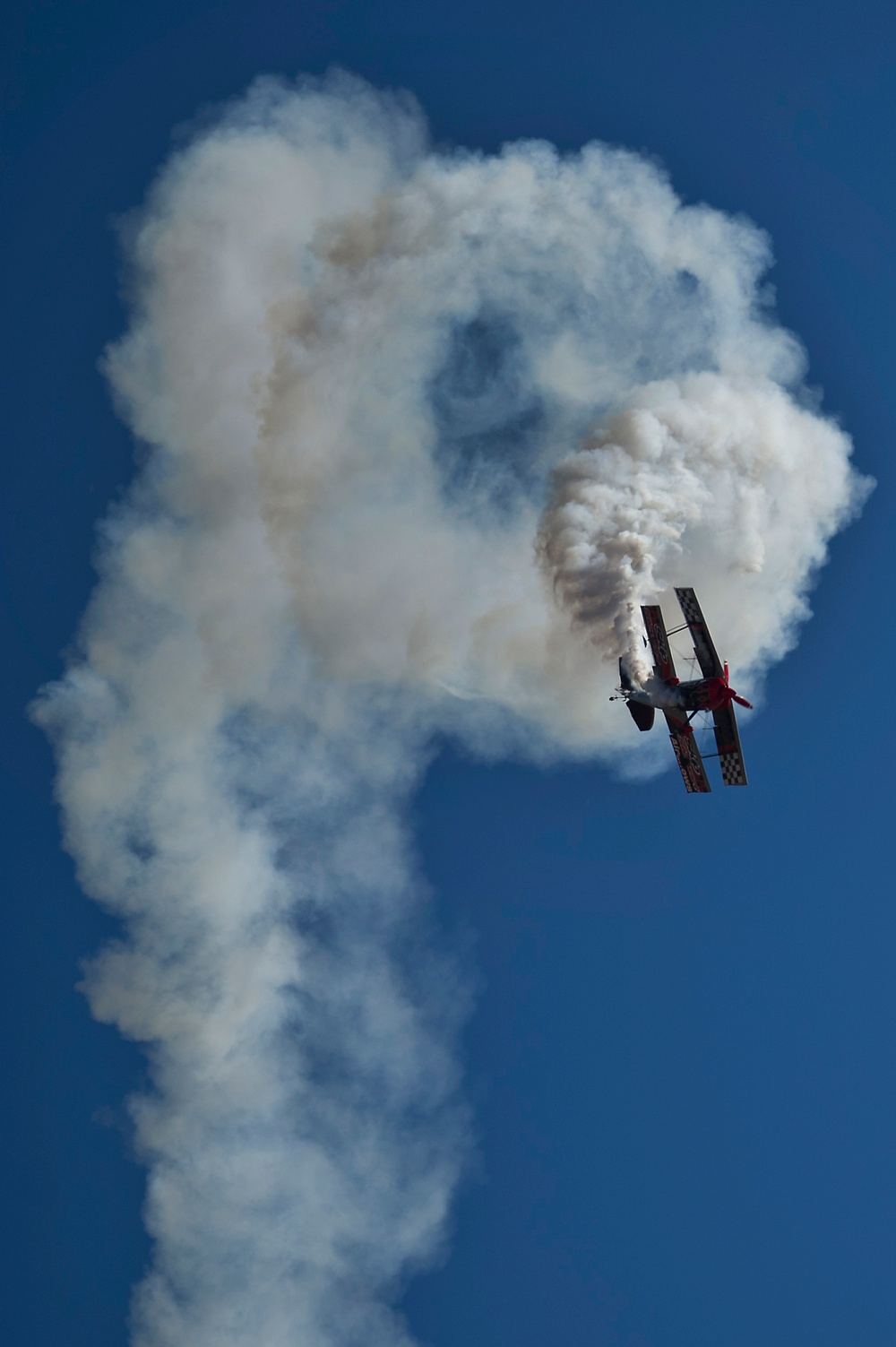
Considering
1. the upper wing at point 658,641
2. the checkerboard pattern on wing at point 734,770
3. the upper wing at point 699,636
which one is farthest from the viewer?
the checkerboard pattern on wing at point 734,770

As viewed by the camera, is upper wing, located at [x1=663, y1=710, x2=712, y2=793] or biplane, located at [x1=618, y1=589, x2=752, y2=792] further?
upper wing, located at [x1=663, y1=710, x2=712, y2=793]

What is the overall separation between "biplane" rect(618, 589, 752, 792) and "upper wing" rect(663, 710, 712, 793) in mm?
270

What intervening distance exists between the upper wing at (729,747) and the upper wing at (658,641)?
363 centimetres

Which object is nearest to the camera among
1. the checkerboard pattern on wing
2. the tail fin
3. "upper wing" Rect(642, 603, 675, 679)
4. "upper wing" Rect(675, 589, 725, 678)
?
"upper wing" Rect(675, 589, 725, 678)

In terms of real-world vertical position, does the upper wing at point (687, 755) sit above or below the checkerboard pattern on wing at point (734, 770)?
above

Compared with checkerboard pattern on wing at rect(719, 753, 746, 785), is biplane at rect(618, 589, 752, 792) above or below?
above

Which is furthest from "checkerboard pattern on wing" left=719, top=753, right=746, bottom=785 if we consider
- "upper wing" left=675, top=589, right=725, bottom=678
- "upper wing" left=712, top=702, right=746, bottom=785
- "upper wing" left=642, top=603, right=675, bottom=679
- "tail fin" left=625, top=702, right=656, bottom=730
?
"upper wing" left=642, top=603, right=675, bottom=679

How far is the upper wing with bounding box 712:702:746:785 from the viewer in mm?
65812

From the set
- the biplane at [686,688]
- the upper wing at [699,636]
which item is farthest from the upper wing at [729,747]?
the upper wing at [699,636]

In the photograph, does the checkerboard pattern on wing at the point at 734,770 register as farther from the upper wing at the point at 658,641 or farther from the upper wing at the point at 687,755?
the upper wing at the point at 658,641

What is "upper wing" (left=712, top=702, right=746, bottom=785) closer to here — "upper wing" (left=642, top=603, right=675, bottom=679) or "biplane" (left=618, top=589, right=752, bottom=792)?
"biplane" (left=618, top=589, right=752, bottom=792)

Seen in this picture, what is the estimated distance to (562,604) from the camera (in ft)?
218

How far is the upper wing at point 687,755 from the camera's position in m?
66.5

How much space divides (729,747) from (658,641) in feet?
23.1
